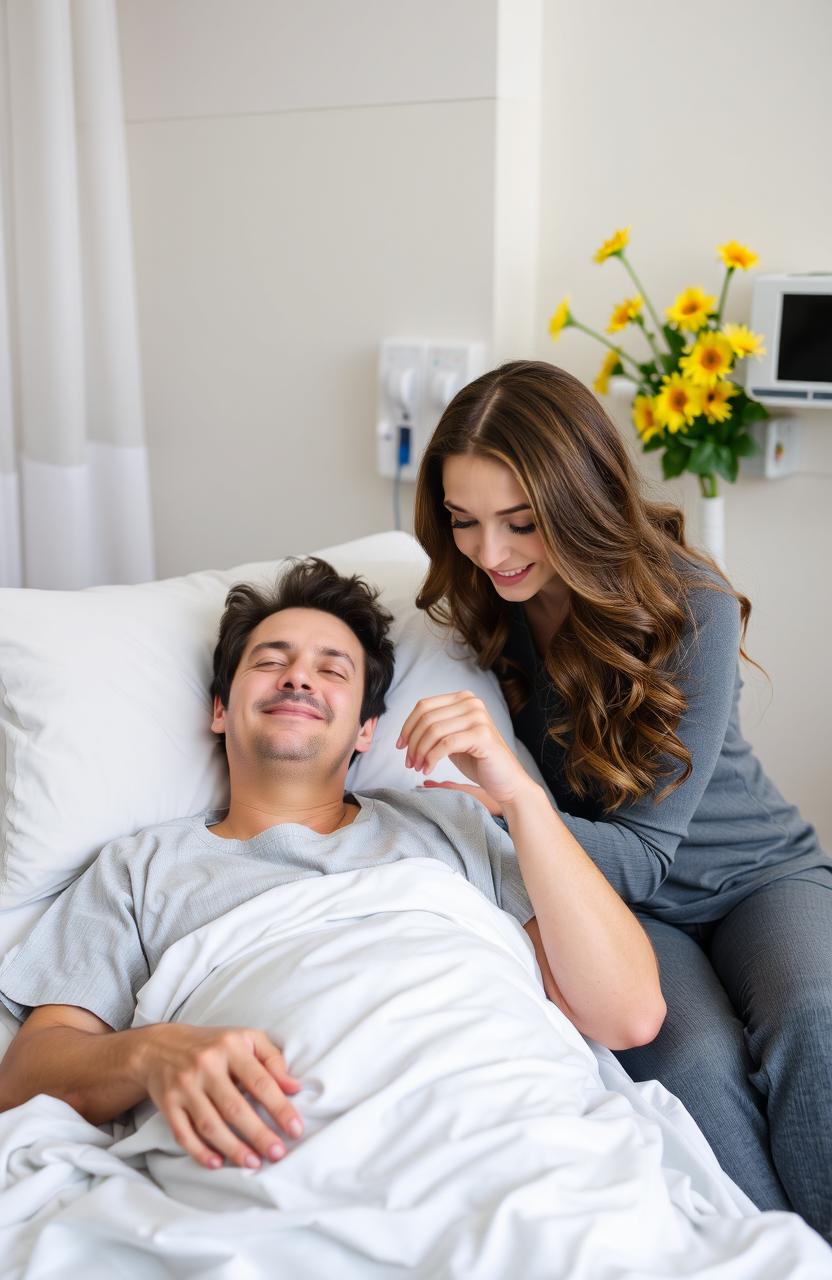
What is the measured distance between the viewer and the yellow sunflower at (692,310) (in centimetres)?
212

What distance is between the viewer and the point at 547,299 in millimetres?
2498

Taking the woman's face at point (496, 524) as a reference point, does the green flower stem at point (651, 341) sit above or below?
above

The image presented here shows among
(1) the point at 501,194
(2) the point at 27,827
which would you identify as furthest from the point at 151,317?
(2) the point at 27,827

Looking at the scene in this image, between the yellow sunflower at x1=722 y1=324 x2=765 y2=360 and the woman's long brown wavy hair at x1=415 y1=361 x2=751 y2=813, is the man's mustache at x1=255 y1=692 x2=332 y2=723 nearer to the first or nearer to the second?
the woman's long brown wavy hair at x1=415 y1=361 x2=751 y2=813

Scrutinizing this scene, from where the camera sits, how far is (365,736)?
1675 mm

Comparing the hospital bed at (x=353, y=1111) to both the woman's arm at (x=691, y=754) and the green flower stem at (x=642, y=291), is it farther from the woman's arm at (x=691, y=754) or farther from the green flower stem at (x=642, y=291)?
the green flower stem at (x=642, y=291)

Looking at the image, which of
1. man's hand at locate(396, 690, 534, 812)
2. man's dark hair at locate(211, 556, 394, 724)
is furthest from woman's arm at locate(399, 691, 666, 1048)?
man's dark hair at locate(211, 556, 394, 724)

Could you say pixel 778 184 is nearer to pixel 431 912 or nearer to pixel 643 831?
pixel 643 831

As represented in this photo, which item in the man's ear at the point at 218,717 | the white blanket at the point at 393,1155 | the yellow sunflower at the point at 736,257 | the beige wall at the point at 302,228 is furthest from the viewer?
the beige wall at the point at 302,228

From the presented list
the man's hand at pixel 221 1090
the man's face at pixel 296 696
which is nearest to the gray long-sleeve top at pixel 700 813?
the man's face at pixel 296 696

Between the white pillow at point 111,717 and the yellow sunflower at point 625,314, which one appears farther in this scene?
the yellow sunflower at point 625,314

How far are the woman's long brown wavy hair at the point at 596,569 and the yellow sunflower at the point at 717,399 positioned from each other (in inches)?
23.2

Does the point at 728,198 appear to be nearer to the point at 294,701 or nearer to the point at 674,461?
the point at 674,461

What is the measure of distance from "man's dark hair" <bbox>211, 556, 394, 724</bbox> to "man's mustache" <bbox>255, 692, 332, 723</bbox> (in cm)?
11
